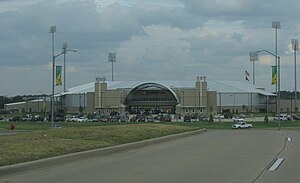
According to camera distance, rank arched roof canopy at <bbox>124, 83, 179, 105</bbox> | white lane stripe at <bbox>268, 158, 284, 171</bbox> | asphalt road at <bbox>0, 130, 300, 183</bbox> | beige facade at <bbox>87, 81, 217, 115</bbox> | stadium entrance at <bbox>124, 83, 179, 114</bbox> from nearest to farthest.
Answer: asphalt road at <bbox>0, 130, 300, 183</bbox>
white lane stripe at <bbox>268, 158, 284, 171</bbox>
beige facade at <bbox>87, 81, 217, 115</bbox>
arched roof canopy at <bbox>124, 83, 179, 105</bbox>
stadium entrance at <bbox>124, 83, 179, 114</bbox>

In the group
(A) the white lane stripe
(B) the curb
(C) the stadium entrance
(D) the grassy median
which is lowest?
(A) the white lane stripe

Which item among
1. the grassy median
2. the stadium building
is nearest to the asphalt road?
the grassy median

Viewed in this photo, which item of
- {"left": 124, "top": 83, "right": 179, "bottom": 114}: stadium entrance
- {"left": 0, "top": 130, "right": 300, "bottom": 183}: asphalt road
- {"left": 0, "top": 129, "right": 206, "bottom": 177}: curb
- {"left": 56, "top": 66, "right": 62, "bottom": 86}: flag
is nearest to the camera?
{"left": 0, "top": 130, "right": 300, "bottom": 183}: asphalt road

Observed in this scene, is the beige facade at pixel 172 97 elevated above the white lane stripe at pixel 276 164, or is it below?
above

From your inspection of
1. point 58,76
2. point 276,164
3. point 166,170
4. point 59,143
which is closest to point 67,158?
point 59,143

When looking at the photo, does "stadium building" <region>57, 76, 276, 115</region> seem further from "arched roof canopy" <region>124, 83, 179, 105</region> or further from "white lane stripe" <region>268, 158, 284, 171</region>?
"white lane stripe" <region>268, 158, 284, 171</region>

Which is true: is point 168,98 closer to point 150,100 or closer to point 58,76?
point 150,100

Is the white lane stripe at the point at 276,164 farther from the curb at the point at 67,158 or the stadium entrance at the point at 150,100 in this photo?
the stadium entrance at the point at 150,100

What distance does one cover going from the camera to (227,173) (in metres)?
13.9

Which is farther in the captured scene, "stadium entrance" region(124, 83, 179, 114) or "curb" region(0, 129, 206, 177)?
"stadium entrance" region(124, 83, 179, 114)

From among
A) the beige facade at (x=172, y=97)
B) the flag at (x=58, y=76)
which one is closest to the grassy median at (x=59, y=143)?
the flag at (x=58, y=76)

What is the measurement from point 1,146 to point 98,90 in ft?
459

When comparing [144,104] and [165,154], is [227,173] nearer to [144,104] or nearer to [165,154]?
[165,154]

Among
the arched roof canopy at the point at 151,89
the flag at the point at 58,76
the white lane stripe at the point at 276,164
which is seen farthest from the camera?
the arched roof canopy at the point at 151,89
